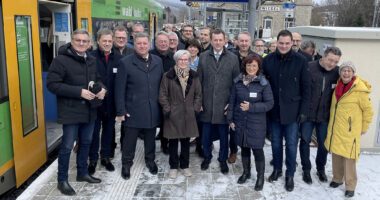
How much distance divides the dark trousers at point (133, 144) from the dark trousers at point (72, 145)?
479 millimetres

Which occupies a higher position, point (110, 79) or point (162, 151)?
point (110, 79)

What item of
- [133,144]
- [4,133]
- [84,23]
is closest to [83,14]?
[84,23]

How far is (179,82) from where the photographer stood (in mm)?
4645

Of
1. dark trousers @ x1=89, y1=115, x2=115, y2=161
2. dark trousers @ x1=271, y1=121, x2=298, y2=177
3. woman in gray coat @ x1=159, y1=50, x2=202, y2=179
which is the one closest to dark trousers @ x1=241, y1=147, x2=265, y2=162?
dark trousers @ x1=271, y1=121, x2=298, y2=177

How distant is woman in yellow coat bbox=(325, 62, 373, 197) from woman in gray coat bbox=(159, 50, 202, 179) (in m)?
1.56

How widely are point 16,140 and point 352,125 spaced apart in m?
3.70

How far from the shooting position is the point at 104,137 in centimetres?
518

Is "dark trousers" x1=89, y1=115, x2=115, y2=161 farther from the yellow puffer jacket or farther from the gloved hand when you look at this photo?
the yellow puffer jacket

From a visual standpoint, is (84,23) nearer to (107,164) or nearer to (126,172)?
(107,164)

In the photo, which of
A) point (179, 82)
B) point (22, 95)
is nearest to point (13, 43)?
point (22, 95)

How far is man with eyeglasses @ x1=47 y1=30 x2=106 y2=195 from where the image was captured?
4055 mm

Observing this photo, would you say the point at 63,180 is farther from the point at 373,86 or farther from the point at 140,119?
the point at 373,86

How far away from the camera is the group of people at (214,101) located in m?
4.27

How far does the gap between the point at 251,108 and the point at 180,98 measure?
84 centimetres
